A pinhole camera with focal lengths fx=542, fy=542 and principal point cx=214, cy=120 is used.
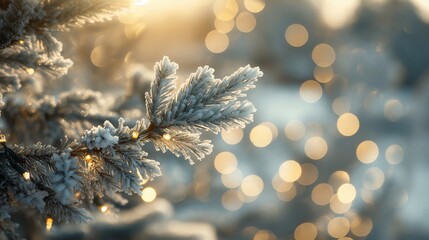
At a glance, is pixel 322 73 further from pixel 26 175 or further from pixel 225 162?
pixel 26 175

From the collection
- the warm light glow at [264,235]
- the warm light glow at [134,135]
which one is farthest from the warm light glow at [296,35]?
the warm light glow at [134,135]

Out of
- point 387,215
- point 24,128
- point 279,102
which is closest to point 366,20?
point 279,102

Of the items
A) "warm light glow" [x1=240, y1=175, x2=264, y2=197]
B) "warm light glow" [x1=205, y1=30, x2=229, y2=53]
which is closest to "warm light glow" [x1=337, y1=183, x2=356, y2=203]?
"warm light glow" [x1=240, y1=175, x2=264, y2=197]

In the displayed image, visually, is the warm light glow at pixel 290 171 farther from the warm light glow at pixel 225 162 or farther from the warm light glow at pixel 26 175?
the warm light glow at pixel 26 175

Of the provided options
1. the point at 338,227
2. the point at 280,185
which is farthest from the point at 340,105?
the point at 338,227

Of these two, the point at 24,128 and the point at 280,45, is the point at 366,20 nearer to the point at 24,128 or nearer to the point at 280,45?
the point at 280,45

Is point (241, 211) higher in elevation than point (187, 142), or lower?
higher

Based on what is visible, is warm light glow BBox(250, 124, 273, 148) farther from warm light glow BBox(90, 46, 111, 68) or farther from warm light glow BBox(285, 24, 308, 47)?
warm light glow BBox(90, 46, 111, 68)
